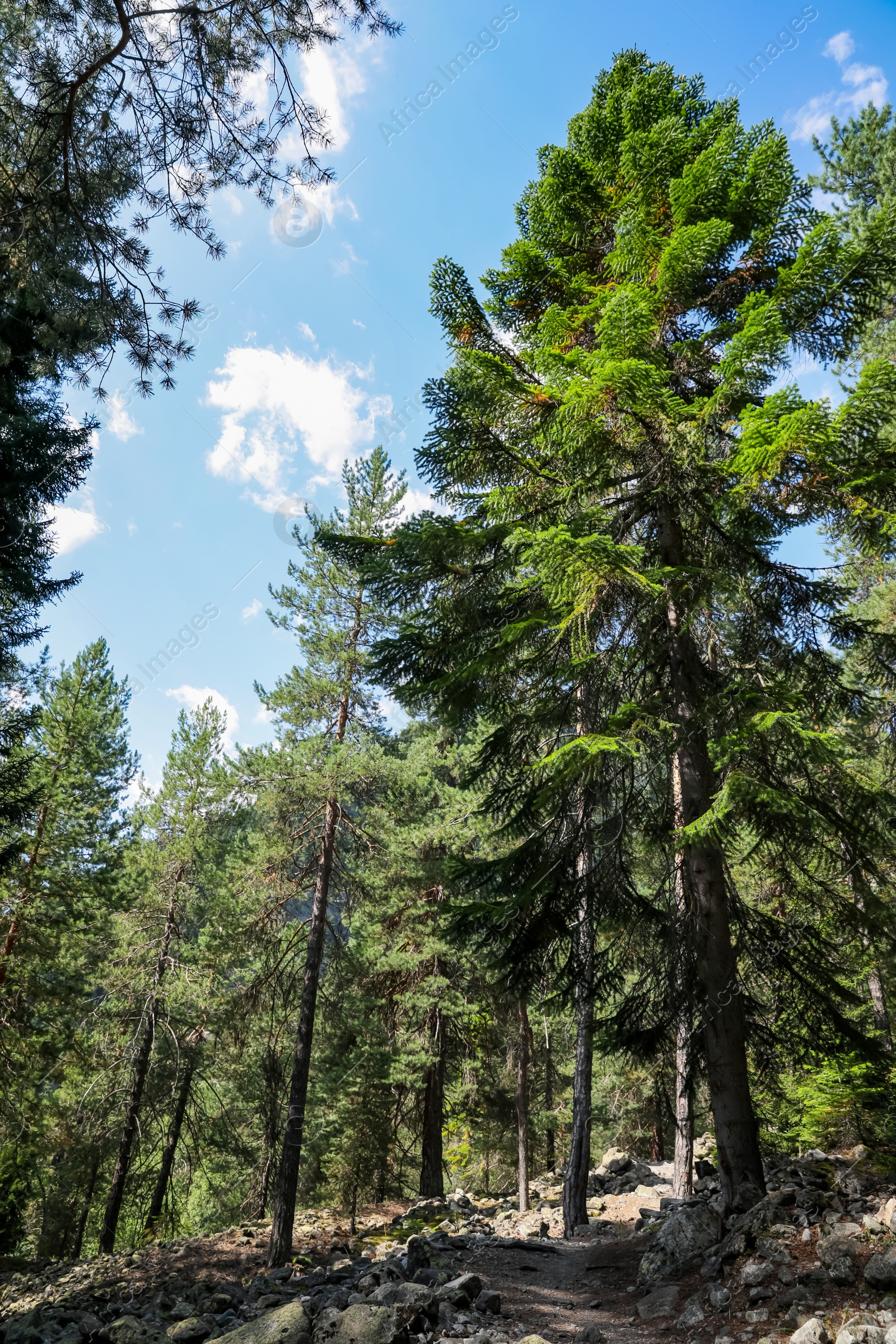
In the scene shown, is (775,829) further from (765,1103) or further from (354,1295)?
(765,1103)

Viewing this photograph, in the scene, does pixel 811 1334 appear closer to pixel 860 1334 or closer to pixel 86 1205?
pixel 860 1334

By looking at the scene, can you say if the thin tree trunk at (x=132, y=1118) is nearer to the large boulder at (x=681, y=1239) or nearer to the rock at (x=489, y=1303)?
the rock at (x=489, y=1303)

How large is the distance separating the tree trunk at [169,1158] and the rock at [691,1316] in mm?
15280

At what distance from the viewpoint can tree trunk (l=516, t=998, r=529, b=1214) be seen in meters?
14.5

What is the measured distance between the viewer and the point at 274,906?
1370cm

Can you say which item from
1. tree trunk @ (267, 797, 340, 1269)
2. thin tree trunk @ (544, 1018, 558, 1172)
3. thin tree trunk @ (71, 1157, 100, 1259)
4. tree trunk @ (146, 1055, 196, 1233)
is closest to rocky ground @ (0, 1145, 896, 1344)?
tree trunk @ (267, 797, 340, 1269)

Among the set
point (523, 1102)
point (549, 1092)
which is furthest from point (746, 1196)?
point (549, 1092)

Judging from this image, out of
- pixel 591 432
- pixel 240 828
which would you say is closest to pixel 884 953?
pixel 591 432

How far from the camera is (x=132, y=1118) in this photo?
47.3 feet

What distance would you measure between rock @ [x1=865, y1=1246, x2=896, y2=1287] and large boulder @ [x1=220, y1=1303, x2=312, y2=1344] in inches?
149

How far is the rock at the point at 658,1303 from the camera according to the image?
208 inches

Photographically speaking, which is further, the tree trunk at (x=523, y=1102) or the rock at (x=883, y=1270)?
the tree trunk at (x=523, y=1102)

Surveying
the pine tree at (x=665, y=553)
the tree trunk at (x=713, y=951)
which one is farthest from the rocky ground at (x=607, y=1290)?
the pine tree at (x=665, y=553)

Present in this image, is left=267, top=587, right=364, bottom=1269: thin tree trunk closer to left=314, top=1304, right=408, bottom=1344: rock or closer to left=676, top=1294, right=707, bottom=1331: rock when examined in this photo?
left=314, top=1304, right=408, bottom=1344: rock
